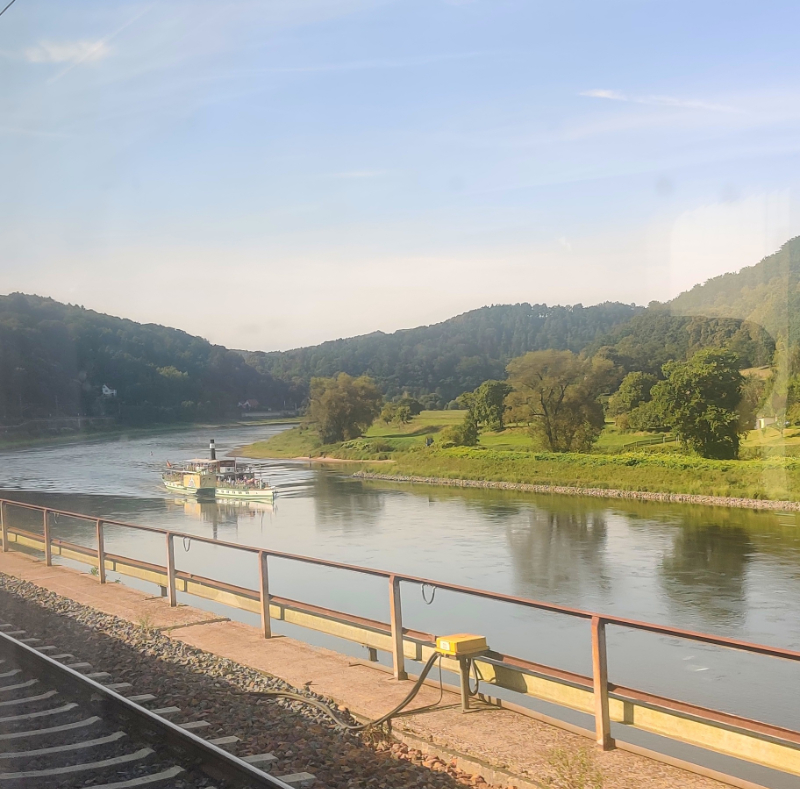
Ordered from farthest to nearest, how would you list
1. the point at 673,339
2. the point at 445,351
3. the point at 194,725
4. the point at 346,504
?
the point at 445,351, the point at 673,339, the point at 346,504, the point at 194,725

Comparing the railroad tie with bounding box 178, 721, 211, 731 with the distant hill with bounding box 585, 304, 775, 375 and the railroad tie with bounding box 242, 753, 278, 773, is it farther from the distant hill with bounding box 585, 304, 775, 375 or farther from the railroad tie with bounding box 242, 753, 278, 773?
the distant hill with bounding box 585, 304, 775, 375

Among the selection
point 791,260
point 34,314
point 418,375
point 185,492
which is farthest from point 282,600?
point 418,375

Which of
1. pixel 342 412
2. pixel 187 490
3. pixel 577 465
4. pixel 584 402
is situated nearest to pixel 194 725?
pixel 577 465

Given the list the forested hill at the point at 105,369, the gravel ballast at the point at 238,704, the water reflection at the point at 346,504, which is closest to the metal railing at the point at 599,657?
the gravel ballast at the point at 238,704

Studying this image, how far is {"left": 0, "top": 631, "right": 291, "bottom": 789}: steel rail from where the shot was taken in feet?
14.8

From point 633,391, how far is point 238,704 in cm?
5051

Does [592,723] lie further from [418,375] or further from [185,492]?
[418,375]

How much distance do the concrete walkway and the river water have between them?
357 centimetres

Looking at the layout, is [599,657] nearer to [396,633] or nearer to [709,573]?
[396,633]

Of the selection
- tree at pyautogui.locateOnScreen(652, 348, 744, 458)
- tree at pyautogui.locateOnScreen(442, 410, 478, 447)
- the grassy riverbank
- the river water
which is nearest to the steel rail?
the river water

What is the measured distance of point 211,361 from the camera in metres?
88.1

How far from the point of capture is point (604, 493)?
1547 inches

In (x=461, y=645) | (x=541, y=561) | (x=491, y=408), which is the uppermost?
(x=461, y=645)

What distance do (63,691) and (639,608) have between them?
13514 millimetres
